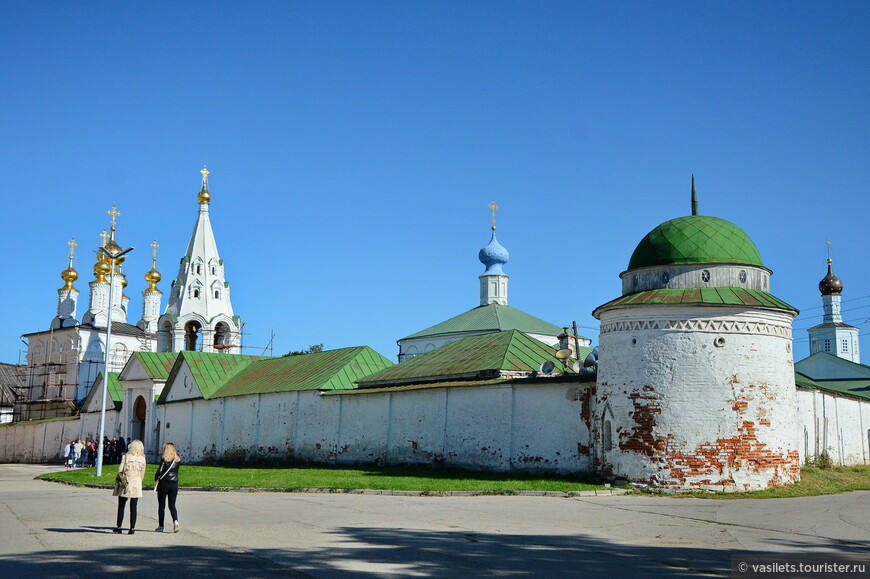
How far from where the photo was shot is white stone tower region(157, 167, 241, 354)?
5191 cm

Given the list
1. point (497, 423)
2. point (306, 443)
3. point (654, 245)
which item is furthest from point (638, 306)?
point (306, 443)

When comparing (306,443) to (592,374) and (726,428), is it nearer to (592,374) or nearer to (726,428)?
(592,374)

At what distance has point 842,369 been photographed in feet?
195

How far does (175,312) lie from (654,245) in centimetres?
3656

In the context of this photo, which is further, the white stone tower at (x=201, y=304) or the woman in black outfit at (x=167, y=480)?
the white stone tower at (x=201, y=304)

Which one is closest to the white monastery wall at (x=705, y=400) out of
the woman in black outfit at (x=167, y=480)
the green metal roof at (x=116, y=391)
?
the woman in black outfit at (x=167, y=480)

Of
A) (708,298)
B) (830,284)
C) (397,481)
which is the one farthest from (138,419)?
(830,284)

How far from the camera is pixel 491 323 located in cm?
4906

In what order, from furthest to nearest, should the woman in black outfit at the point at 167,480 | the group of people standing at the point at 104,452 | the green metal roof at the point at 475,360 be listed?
1. the group of people standing at the point at 104,452
2. the green metal roof at the point at 475,360
3. the woman in black outfit at the point at 167,480

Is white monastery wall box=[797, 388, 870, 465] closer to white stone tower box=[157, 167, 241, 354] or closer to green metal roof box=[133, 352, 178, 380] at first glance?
green metal roof box=[133, 352, 178, 380]

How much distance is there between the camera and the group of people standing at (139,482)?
1202cm

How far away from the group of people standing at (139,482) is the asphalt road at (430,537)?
0.89ft

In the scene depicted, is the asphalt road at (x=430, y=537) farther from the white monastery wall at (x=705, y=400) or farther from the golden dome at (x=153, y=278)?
the golden dome at (x=153, y=278)

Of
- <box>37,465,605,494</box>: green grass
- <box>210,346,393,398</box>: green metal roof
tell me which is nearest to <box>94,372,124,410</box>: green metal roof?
<box>210,346,393,398</box>: green metal roof
